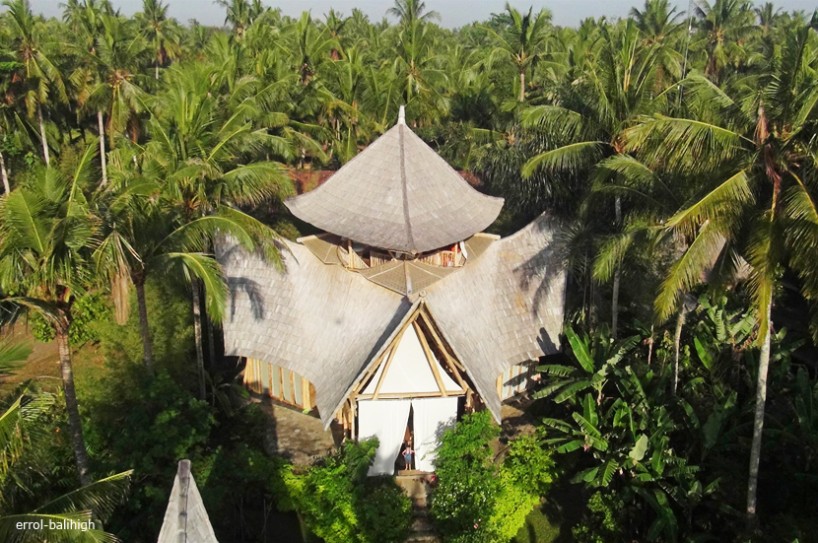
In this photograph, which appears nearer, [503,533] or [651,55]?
[503,533]

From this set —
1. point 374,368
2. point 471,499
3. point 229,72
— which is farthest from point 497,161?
point 471,499

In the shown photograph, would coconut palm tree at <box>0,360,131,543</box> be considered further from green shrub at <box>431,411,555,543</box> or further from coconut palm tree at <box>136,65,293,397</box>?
green shrub at <box>431,411,555,543</box>

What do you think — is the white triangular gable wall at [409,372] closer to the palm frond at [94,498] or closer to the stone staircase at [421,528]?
the stone staircase at [421,528]

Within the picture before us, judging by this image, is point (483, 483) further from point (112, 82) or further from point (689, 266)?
point (112, 82)

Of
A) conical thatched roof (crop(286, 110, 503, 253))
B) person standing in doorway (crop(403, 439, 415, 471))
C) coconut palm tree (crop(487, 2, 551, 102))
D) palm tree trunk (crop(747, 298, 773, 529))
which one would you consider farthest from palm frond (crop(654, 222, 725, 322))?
coconut palm tree (crop(487, 2, 551, 102))

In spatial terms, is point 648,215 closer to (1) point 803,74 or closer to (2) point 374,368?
(1) point 803,74

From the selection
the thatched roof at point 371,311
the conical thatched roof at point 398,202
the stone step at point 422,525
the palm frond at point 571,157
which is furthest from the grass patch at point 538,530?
the palm frond at point 571,157
